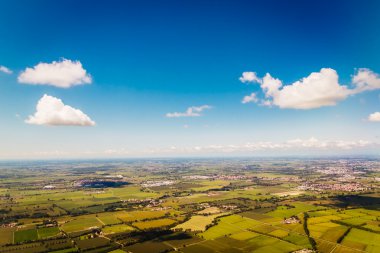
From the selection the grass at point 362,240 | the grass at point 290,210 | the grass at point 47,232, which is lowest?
the grass at point 362,240

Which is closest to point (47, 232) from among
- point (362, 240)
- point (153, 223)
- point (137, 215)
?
point (153, 223)

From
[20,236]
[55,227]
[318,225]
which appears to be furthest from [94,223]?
[318,225]

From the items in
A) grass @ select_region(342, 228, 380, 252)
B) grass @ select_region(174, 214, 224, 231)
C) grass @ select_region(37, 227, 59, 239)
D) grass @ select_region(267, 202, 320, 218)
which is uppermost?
grass @ select_region(267, 202, 320, 218)

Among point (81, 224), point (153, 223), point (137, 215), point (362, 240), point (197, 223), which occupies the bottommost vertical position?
point (362, 240)

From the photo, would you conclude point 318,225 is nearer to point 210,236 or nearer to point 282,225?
point 282,225

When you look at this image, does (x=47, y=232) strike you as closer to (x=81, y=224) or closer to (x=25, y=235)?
(x=25, y=235)

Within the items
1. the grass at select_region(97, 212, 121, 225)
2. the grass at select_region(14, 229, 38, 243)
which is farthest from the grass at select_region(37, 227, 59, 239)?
the grass at select_region(97, 212, 121, 225)

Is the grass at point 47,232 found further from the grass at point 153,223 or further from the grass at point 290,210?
the grass at point 290,210

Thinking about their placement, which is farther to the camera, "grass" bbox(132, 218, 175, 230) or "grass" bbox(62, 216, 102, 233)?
"grass" bbox(132, 218, 175, 230)

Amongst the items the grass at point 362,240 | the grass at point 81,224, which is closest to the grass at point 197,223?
the grass at point 81,224

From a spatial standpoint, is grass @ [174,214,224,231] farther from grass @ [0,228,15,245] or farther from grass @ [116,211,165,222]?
grass @ [0,228,15,245]

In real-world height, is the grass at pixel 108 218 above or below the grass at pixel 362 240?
above
